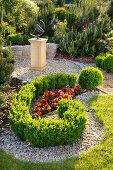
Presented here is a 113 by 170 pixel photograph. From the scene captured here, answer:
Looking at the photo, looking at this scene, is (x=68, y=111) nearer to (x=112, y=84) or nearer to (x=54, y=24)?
(x=112, y=84)

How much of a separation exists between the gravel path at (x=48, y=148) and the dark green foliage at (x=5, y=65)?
1343mm

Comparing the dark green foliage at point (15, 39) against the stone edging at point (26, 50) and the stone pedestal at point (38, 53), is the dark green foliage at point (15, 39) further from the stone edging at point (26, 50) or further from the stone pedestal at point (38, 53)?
the stone pedestal at point (38, 53)

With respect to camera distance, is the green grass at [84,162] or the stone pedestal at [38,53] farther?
the stone pedestal at [38,53]

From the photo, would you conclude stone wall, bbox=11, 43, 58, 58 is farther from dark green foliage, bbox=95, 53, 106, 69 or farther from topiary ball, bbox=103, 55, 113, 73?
topiary ball, bbox=103, 55, 113, 73

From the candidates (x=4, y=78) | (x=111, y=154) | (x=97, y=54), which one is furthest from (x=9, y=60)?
(x=97, y=54)

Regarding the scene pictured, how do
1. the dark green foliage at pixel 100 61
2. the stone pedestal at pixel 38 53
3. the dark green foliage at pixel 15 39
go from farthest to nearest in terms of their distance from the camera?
1. the dark green foliage at pixel 15 39
2. the dark green foliage at pixel 100 61
3. the stone pedestal at pixel 38 53

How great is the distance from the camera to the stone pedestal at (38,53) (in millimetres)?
9250

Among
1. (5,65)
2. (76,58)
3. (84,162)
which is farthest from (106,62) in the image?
(84,162)

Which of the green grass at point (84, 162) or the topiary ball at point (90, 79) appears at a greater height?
the topiary ball at point (90, 79)

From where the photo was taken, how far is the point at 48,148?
5.25m

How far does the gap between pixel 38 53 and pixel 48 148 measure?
4537mm

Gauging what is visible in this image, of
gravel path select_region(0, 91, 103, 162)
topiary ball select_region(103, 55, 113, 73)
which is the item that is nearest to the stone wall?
topiary ball select_region(103, 55, 113, 73)

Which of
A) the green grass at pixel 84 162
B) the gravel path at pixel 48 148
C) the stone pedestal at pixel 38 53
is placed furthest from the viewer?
the stone pedestal at pixel 38 53

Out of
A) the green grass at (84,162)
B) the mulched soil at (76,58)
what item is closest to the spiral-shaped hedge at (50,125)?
the green grass at (84,162)
